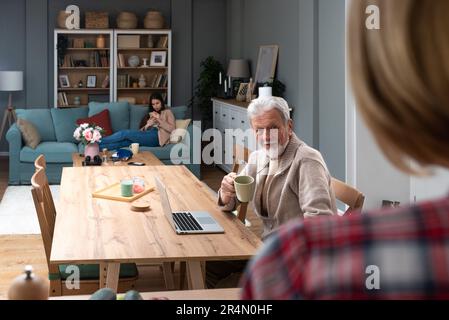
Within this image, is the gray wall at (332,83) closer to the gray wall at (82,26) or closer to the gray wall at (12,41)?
the gray wall at (82,26)

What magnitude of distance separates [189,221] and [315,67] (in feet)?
13.9

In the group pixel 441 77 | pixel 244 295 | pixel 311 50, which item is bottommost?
pixel 244 295

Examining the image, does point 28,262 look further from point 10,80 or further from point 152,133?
point 10,80

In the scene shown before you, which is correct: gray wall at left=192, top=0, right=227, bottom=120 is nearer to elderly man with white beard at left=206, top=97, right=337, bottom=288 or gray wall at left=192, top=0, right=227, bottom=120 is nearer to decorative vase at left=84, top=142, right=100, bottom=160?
decorative vase at left=84, top=142, right=100, bottom=160

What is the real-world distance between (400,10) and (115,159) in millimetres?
6009

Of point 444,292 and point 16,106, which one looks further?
point 16,106

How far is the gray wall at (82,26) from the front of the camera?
32.4 feet

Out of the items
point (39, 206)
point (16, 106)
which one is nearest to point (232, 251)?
point (39, 206)

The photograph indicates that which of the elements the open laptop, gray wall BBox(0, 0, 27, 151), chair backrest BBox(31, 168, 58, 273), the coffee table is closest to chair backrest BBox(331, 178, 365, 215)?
the open laptop

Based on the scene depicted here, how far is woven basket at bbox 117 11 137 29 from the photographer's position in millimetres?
9891

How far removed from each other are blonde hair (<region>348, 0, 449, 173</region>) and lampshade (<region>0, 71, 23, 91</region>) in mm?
9310

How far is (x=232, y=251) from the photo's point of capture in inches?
93.2

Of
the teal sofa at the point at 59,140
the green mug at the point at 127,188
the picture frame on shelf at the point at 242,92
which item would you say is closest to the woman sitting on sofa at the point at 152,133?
the teal sofa at the point at 59,140
